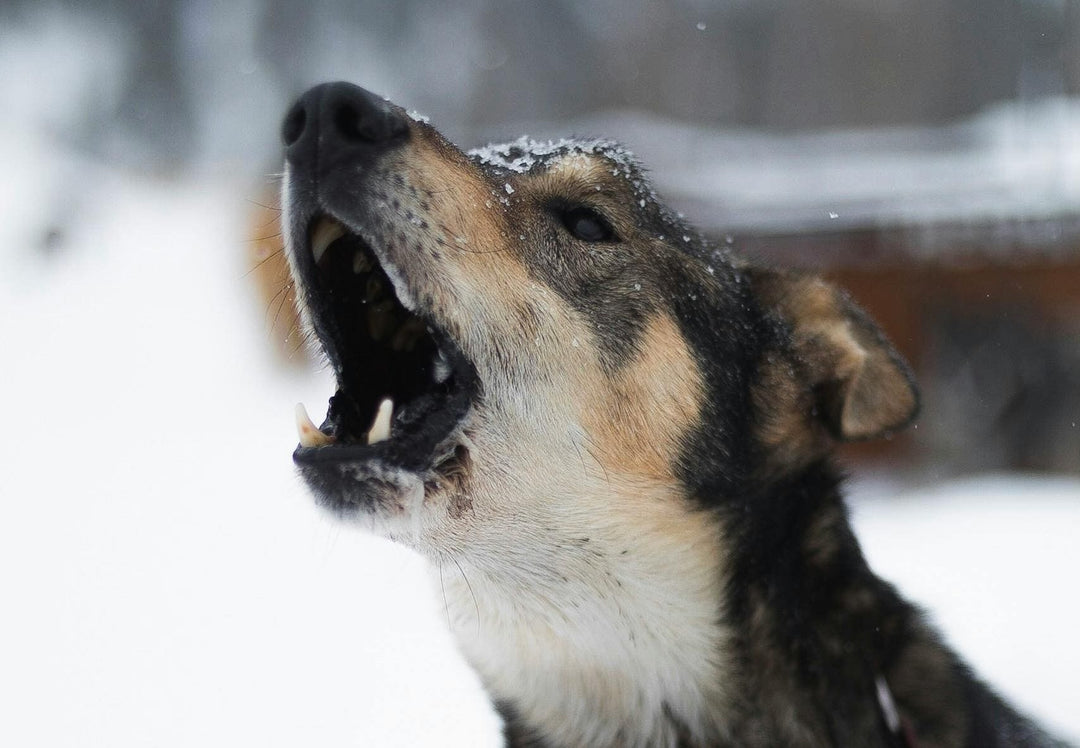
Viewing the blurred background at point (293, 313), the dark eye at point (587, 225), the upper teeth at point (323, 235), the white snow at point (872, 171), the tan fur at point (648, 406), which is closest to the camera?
the upper teeth at point (323, 235)

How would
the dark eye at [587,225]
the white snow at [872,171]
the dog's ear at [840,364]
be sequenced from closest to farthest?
the dark eye at [587,225] → the dog's ear at [840,364] → the white snow at [872,171]

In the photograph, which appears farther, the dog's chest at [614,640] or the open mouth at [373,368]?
the dog's chest at [614,640]

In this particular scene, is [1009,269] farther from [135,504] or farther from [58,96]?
[58,96]

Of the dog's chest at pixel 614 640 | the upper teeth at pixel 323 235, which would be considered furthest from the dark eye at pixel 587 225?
the dog's chest at pixel 614 640

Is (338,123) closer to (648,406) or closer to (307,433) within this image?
(307,433)

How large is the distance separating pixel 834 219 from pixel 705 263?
7.60 m

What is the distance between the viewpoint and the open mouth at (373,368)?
229 centimetres

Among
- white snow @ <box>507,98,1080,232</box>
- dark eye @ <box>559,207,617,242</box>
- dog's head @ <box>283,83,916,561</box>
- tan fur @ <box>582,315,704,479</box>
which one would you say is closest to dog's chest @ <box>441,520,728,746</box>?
dog's head @ <box>283,83,916,561</box>

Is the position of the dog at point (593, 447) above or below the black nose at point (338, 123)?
below

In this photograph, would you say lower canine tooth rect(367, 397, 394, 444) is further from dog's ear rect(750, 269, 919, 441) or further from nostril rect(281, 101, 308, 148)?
dog's ear rect(750, 269, 919, 441)

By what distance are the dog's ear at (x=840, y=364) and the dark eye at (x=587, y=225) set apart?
55cm

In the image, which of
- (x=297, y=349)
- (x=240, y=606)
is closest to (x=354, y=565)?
(x=240, y=606)

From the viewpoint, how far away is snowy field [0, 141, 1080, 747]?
482cm

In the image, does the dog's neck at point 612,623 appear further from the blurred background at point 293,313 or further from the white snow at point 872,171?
the white snow at point 872,171
